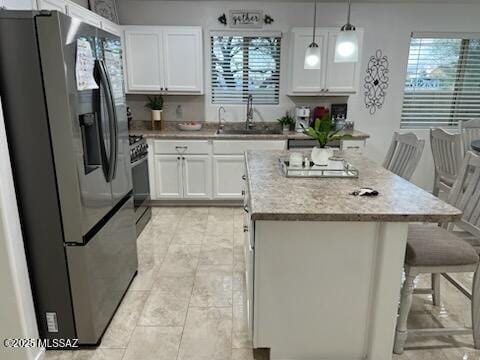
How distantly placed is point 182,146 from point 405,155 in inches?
94.4

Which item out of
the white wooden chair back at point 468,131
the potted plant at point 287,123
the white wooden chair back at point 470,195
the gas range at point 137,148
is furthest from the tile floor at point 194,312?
the white wooden chair back at point 468,131

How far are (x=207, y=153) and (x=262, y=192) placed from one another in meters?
2.34

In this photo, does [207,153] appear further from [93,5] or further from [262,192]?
[262,192]

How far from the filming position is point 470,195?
1941 mm

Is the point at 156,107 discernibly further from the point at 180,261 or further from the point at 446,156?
the point at 446,156

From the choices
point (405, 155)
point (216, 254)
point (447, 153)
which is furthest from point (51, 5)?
point (447, 153)

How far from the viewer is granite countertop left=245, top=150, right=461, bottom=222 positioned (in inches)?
59.5

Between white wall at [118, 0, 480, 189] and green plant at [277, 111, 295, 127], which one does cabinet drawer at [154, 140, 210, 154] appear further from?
green plant at [277, 111, 295, 127]

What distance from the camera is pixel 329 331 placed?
1751mm

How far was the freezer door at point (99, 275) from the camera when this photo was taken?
5.97ft

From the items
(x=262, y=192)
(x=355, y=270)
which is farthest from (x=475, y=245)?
(x=262, y=192)

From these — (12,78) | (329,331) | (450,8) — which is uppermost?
(450,8)

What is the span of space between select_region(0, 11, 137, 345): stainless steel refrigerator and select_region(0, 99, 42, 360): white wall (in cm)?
5

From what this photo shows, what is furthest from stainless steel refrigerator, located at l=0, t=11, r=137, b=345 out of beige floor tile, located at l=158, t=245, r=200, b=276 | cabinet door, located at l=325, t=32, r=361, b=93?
cabinet door, located at l=325, t=32, r=361, b=93
